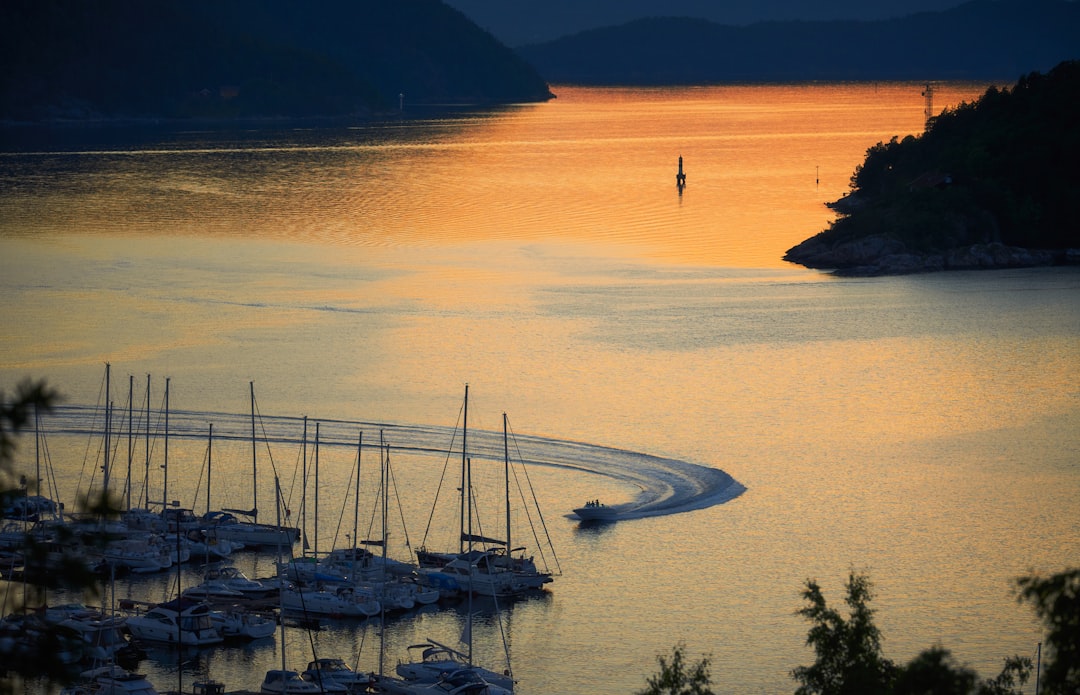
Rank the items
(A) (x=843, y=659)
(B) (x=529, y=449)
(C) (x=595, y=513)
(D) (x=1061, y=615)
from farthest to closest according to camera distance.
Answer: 1. (B) (x=529, y=449)
2. (C) (x=595, y=513)
3. (A) (x=843, y=659)
4. (D) (x=1061, y=615)

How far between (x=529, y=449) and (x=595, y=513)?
196 inches

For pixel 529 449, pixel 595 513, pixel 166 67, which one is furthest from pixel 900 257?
pixel 166 67

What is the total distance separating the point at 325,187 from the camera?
Result: 86.6 m

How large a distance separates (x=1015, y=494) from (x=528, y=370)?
1387 centimetres

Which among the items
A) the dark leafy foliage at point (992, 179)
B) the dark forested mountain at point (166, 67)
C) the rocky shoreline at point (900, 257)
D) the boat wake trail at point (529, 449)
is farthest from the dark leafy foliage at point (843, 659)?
the dark forested mountain at point (166, 67)

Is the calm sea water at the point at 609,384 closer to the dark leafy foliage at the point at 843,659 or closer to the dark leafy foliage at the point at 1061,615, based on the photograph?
the dark leafy foliage at the point at 843,659

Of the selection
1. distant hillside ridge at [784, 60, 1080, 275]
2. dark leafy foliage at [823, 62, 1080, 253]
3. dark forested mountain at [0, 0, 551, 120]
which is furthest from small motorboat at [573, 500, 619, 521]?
dark forested mountain at [0, 0, 551, 120]

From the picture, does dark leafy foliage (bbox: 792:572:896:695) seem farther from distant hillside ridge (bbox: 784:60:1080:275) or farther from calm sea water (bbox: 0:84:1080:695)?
distant hillside ridge (bbox: 784:60:1080:275)

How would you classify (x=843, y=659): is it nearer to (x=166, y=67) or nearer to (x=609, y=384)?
(x=609, y=384)

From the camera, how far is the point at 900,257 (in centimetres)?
5916

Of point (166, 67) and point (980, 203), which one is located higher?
point (166, 67)

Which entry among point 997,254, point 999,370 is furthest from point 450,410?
point 997,254

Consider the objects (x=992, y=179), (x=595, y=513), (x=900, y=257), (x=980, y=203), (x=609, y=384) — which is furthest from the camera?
(x=992, y=179)

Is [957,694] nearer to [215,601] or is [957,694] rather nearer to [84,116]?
[215,601]
